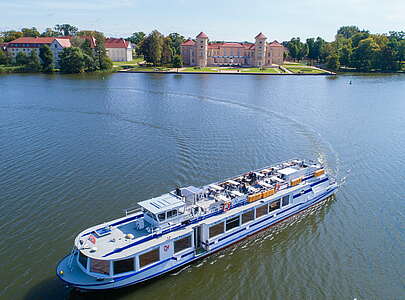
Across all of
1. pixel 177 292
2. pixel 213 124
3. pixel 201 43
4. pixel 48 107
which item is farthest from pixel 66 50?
pixel 177 292

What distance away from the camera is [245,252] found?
24.3 m

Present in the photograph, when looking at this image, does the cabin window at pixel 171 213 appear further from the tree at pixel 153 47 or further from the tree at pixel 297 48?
the tree at pixel 297 48

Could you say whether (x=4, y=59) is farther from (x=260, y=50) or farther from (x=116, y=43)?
(x=260, y=50)

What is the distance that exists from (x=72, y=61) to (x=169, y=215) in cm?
12006

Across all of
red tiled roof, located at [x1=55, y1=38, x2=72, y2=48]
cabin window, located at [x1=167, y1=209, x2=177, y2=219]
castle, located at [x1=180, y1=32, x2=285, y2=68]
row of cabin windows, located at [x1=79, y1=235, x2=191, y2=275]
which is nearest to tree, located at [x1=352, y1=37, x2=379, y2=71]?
castle, located at [x1=180, y1=32, x2=285, y2=68]

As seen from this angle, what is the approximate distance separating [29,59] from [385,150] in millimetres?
132807

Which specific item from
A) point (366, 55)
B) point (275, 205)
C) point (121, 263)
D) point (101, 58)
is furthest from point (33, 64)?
point (366, 55)

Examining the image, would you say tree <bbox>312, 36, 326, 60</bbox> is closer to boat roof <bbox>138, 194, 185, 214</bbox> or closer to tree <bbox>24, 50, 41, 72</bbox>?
tree <bbox>24, 50, 41, 72</bbox>

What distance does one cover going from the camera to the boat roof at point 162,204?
71.1ft

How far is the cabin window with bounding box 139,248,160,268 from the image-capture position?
20.1 meters

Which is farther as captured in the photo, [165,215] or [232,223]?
[232,223]

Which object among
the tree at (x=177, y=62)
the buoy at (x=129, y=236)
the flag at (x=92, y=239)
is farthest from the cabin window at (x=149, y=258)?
the tree at (x=177, y=62)

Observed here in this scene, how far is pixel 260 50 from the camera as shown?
162000mm

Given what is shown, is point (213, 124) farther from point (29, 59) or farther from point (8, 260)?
point (29, 59)
